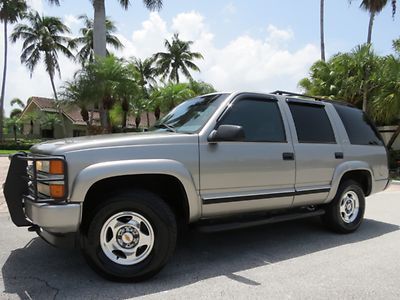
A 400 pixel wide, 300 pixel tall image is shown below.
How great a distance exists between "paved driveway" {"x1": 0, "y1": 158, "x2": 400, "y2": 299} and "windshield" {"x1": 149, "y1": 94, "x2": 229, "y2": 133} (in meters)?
1.57

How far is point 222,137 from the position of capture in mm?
4355

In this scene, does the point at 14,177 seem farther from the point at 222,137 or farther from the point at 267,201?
the point at 267,201

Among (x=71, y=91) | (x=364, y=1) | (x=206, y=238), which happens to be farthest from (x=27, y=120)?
(x=206, y=238)

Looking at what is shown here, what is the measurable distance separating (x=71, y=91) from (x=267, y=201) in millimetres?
22510

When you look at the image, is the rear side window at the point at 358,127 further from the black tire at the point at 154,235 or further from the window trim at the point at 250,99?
the black tire at the point at 154,235

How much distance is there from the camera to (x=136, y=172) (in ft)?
13.0

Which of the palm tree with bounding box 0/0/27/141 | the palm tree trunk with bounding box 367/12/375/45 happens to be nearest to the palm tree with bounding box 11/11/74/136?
the palm tree with bounding box 0/0/27/141

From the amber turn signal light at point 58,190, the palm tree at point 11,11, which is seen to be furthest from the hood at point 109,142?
the palm tree at point 11,11

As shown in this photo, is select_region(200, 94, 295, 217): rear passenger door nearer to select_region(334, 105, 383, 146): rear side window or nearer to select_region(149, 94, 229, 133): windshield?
select_region(149, 94, 229, 133): windshield

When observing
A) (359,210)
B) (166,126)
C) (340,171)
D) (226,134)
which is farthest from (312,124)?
(166,126)

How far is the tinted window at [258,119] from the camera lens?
4.83 meters

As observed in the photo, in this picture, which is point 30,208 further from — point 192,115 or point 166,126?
point 192,115

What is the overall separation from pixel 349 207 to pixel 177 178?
329 centimetres

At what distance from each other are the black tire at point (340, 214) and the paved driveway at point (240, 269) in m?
0.13
